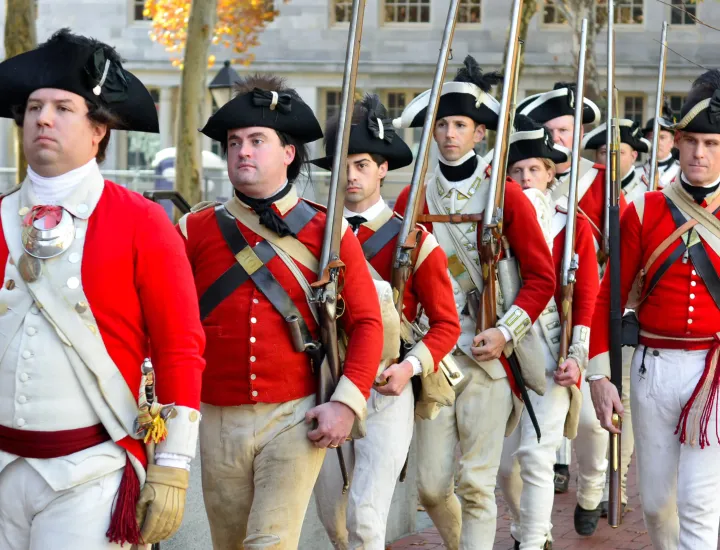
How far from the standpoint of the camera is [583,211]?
9.33 metres

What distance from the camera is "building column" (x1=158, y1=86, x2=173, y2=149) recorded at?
37.9m

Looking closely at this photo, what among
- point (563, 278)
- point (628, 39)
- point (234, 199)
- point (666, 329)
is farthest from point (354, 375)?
point (628, 39)

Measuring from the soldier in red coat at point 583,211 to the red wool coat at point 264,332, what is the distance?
10.4 ft

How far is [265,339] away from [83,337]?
116 cm

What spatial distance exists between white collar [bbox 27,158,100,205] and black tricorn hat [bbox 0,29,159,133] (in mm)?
234

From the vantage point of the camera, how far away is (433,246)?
6.54 m

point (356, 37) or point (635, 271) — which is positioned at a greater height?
point (356, 37)

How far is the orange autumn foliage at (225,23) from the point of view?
3034 cm

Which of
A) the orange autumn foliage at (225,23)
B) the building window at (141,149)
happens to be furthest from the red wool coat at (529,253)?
the building window at (141,149)

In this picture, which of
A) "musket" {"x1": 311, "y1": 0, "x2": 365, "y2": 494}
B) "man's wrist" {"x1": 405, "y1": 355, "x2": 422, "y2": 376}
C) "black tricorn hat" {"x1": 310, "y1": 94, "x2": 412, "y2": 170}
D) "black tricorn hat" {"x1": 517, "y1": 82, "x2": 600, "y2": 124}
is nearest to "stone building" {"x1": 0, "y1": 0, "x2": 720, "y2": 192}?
"black tricorn hat" {"x1": 517, "y1": 82, "x2": 600, "y2": 124}

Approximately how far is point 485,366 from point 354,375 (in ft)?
6.37

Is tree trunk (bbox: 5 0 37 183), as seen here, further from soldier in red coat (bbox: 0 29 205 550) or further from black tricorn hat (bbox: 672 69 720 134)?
soldier in red coat (bbox: 0 29 205 550)

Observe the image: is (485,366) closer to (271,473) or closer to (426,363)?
(426,363)

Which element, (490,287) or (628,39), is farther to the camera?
(628,39)
